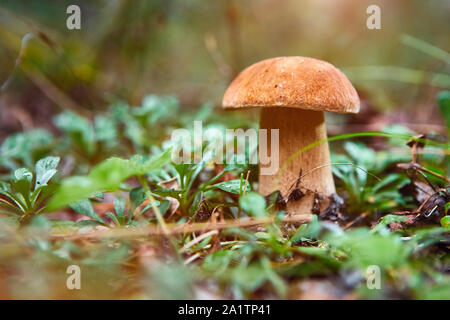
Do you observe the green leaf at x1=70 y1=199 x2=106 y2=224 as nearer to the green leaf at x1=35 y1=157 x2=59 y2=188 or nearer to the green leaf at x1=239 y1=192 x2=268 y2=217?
the green leaf at x1=35 y1=157 x2=59 y2=188

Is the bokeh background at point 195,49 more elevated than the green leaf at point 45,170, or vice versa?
the bokeh background at point 195,49

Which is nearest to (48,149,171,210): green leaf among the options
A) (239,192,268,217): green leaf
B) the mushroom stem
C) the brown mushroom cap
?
(239,192,268,217): green leaf

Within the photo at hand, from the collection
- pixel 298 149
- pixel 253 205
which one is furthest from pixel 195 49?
pixel 253 205

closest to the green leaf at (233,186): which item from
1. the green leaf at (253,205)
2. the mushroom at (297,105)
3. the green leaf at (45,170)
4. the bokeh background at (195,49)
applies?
the green leaf at (253,205)

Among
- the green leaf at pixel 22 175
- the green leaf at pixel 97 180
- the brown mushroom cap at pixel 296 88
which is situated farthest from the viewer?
the brown mushroom cap at pixel 296 88

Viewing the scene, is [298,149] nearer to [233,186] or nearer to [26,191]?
[233,186]

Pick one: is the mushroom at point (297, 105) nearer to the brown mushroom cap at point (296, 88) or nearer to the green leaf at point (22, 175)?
the brown mushroom cap at point (296, 88)
